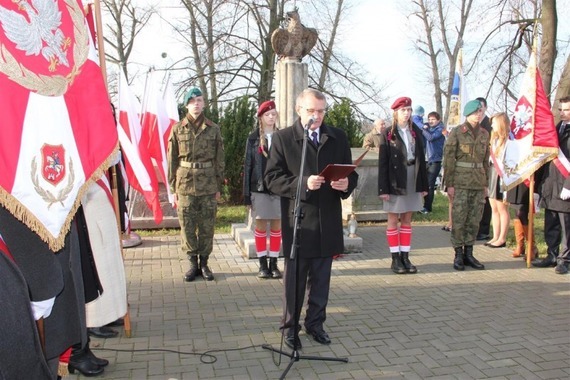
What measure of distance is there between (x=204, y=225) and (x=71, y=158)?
3379mm

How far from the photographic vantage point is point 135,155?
5.96 meters

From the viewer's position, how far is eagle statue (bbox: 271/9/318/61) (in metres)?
7.35

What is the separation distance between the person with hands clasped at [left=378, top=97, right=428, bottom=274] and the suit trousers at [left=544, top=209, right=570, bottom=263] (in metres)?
1.90

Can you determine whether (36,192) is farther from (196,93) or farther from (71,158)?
(196,93)

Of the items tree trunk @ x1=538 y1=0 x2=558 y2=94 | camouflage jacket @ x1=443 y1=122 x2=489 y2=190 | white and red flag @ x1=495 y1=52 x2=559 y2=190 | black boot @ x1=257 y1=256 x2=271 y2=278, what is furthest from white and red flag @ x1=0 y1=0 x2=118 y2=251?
tree trunk @ x1=538 y1=0 x2=558 y2=94

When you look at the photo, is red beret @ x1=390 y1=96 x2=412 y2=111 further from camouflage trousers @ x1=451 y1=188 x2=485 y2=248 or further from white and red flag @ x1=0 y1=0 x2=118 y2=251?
white and red flag @ x1=0 y1=0 x2=118 y2=251

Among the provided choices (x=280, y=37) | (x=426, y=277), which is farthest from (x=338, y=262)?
(x=280, y=37)

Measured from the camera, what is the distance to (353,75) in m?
18.7

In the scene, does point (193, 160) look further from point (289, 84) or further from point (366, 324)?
point (366, 324)

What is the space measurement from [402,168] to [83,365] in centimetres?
419

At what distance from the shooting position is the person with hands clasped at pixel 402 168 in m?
6.20

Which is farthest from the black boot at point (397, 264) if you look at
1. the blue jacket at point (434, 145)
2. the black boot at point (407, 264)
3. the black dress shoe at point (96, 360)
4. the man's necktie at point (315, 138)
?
the blue jacket at point (434, 145)

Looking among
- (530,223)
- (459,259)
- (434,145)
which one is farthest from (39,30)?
(434,145)

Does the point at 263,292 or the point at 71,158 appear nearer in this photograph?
the point at 71,158
